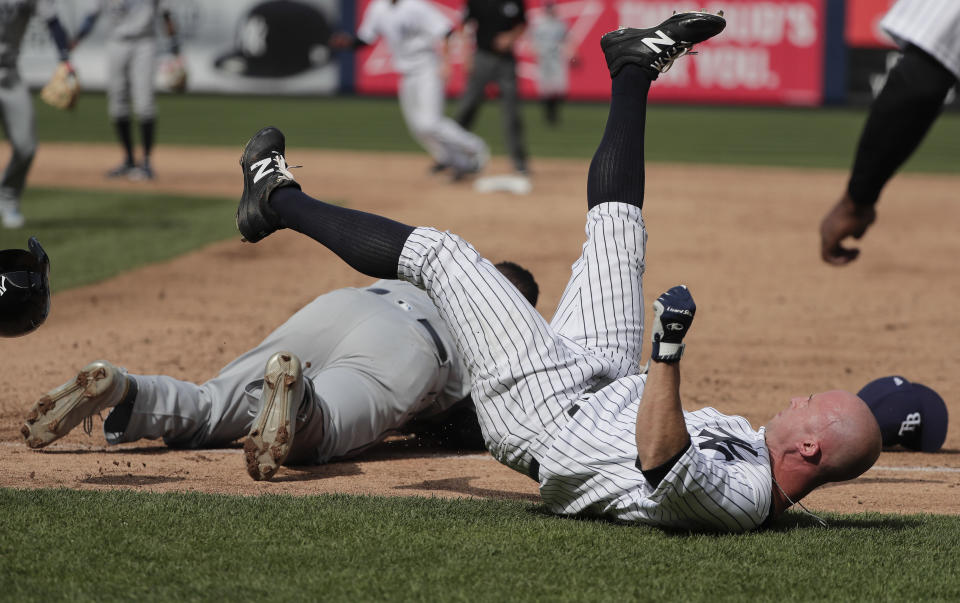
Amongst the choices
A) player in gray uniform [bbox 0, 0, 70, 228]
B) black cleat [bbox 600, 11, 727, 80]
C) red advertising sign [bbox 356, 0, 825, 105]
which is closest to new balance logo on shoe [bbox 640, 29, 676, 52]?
black cleat [bbox 600, 11, 727, 80]

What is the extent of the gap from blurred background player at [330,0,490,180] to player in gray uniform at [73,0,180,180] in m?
2.31

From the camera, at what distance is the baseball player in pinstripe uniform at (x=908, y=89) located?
279cm

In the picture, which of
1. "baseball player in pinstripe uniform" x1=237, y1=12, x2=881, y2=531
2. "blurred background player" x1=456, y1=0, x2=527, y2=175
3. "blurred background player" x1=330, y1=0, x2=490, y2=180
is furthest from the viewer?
"blurred background player" x1=330, y1=0, x2=490, y2=180

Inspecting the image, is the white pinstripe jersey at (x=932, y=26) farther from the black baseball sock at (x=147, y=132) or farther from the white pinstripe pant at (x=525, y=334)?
the black baseball sock at (x=147, y=132)

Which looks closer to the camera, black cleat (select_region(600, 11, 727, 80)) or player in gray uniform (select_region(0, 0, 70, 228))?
black cleat (select_region(600, 11, 727, 80))

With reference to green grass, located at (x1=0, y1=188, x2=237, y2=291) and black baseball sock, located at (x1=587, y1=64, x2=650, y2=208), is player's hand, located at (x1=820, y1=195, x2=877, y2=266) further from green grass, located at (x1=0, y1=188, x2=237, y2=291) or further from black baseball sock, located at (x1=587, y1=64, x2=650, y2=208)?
green grass, located at (x1=0, y1=188, x2=237, y2=291)

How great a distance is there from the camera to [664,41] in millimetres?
4270


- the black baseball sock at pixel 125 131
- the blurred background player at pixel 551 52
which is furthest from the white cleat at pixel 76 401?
the blurred background player at pixel 551 52

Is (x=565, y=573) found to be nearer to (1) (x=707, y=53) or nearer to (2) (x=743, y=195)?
(2) (x=743, y=195)

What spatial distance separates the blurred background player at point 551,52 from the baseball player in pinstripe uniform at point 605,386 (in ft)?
63.6

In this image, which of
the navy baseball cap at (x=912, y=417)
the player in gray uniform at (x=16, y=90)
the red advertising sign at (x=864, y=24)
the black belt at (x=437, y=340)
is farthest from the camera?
the red advertising sign at (x=864, y=24)

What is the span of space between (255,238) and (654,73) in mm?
1494

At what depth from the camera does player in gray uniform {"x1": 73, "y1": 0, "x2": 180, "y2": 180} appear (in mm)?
12898

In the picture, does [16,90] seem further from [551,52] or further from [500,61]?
[551,52]
